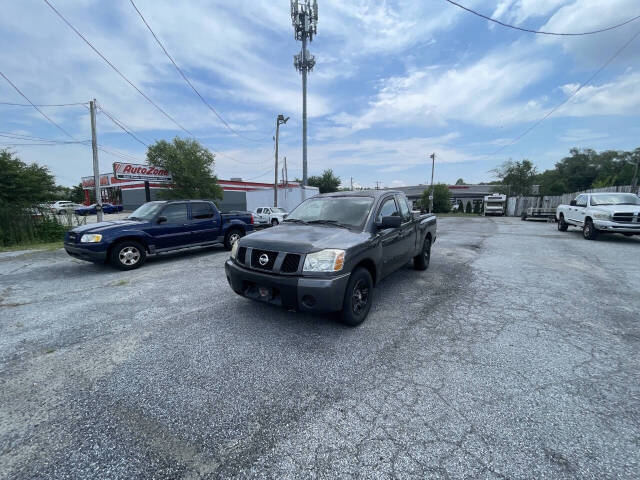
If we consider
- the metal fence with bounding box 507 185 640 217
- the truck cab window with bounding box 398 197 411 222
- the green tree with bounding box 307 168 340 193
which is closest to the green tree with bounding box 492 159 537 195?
the metal fence with bounding box 507 185 640 217

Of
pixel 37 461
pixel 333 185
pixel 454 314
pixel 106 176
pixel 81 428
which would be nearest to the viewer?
pixel 37 461

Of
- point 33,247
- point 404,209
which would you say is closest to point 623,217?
point 404,209

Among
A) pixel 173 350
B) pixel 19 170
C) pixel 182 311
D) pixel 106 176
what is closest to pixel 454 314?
pixel 173 350

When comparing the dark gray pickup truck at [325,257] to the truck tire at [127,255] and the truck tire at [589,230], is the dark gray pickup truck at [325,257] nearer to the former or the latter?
the truck tire at [127,255]

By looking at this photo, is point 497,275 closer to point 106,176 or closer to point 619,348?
point 619,348

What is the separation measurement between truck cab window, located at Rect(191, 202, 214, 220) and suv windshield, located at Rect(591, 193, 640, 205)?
546 inches

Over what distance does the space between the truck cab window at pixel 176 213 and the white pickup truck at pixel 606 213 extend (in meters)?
13.4

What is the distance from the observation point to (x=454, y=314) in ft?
12.8

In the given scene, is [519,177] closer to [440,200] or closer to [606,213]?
[440,200]

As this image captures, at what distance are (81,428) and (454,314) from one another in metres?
4.05

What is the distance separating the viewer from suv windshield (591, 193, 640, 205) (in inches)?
388

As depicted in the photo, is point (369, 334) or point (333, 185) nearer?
point (369, 334)

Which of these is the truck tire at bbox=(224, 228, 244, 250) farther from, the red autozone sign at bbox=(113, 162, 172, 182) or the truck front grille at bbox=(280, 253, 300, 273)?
the red autozone sign at bbox=(113, 162, 172, 182)

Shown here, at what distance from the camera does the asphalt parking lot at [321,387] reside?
1.71 meters
